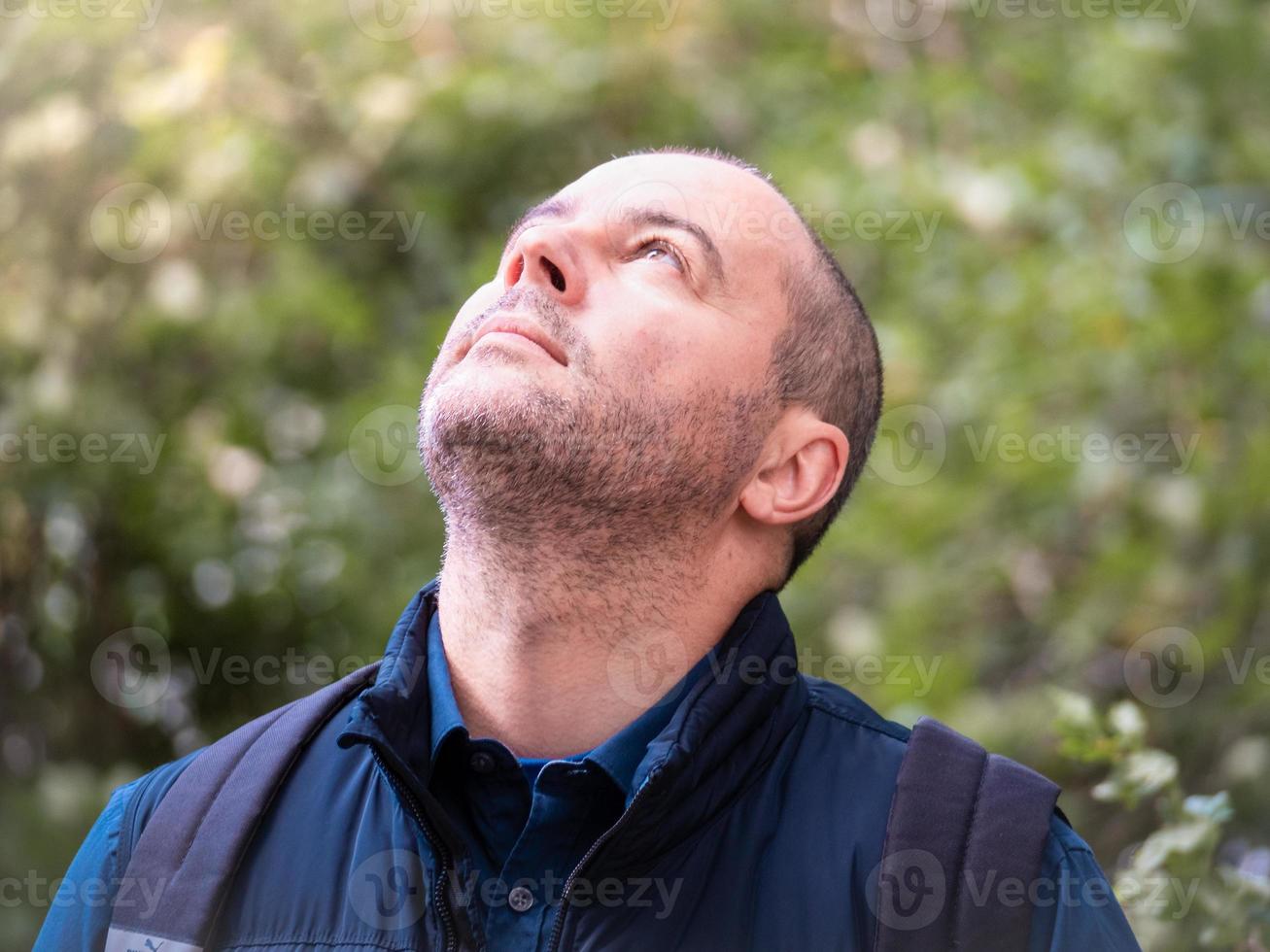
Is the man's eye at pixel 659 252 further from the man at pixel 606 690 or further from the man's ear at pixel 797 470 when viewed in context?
the man's ear at pixel 797 470

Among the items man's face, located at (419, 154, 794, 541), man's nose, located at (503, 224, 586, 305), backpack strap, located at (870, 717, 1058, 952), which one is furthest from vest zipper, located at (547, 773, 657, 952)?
man's nose, located at (503, 224, 586, 305)

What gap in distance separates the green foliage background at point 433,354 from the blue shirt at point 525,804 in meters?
1.72

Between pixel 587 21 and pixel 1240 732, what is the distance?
10.6ft

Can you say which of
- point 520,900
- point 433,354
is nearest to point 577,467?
point 520,900

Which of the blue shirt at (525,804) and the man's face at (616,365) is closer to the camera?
the blue shirt at (525,804)

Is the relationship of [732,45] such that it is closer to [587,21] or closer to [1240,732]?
[587,21]

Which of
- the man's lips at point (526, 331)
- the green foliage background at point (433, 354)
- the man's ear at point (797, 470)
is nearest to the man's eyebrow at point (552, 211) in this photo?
the man's lips at point (526, 331)

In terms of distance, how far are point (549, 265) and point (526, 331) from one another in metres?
0.15

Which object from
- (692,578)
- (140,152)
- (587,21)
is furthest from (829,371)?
(587,21)

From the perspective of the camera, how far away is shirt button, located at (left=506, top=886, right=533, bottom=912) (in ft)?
5.21

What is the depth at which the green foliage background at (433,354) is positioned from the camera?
129 inches

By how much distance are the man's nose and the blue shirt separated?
0.55 meters

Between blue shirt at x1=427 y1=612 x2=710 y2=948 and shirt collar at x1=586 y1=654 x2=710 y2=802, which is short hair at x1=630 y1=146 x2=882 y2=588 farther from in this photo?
blue shirt at x1=427 y1=612 x2=710 y2=948

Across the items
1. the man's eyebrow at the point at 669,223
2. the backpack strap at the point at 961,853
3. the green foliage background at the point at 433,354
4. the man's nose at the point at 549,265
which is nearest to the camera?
the backpack strap at the point at 961,853
